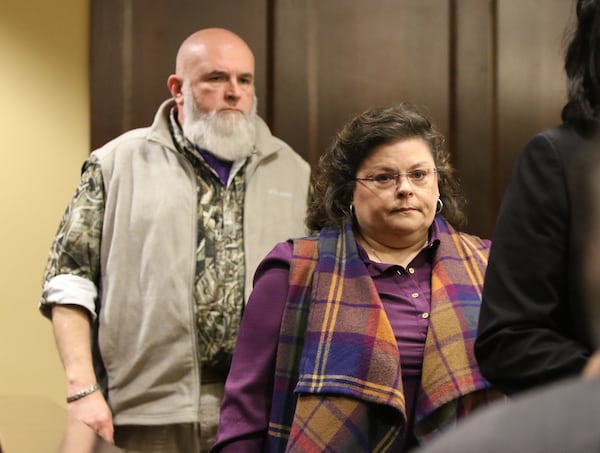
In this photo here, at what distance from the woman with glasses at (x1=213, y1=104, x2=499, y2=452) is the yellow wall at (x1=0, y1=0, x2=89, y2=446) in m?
1.03

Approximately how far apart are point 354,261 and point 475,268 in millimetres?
255

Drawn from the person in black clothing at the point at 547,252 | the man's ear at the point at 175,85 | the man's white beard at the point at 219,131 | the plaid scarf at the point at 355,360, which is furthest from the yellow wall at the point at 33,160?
the person in black clothing at the point at 547,252

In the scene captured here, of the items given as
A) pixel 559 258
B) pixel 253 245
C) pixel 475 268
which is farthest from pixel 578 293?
pixel 253 245

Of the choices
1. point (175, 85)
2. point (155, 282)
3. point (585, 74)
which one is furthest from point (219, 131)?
point (585, 74)

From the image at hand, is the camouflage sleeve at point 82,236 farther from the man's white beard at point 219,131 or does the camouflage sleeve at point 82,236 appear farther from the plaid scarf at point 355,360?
the plaid scarf at point 355,360

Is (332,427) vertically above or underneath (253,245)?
underneath

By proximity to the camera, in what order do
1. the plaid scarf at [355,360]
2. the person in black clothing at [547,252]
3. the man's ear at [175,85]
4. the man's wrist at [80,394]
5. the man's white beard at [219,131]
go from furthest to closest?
the man's ear at [175,85]
the man's white beard at [219,131]
the man's wrist at [80,394]
the plaid scarf at [355,360]
the person in black clothing at [547,252]

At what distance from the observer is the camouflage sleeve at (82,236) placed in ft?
7.18

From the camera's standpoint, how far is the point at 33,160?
256 cm

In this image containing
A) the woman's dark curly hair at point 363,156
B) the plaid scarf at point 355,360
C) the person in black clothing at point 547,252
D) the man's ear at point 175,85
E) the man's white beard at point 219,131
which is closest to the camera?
the person in black clothing at point 547,252

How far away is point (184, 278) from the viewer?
2.20 meters

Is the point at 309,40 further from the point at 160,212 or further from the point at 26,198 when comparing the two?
the point at 26,198

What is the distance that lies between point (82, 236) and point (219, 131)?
449mm

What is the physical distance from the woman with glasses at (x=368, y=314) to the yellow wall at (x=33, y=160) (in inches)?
40.7
